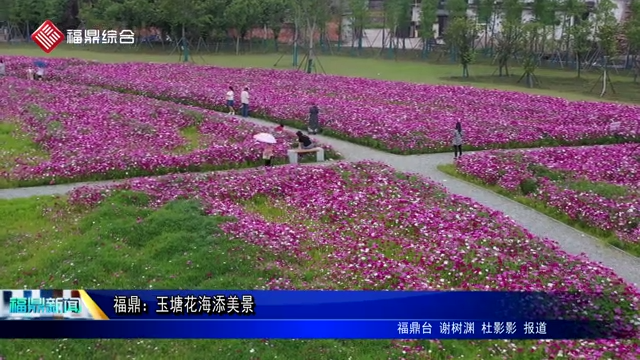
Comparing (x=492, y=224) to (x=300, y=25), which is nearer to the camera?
→ (x=492, y=224)

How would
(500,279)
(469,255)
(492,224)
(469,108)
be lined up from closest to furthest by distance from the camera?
(500,279) → (469,255) → (492,224) → (469,108)

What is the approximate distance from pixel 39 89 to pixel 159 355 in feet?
96.3

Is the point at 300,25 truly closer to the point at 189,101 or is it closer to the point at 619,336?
the point at 189,101

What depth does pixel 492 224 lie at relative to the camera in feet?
52.7

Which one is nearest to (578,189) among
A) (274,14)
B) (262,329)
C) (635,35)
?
(262,329)

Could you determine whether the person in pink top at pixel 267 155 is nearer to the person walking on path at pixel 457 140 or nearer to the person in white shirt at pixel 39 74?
the person walking on path at pixel 457 140

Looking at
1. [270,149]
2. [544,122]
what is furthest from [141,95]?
[544,122]

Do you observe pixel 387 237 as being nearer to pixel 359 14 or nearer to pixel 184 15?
pixel 184 15

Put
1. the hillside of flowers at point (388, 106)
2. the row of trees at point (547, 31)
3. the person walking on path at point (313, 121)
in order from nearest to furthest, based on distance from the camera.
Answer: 1. the hillside of flowers at point (388, 106)
2. the person walking on path at point (313, 121)
3. the row of trees at point (547, 31)

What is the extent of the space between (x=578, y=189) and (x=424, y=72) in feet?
138

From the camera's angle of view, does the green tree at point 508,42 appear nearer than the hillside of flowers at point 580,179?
No

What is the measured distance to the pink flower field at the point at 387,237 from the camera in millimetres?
12672

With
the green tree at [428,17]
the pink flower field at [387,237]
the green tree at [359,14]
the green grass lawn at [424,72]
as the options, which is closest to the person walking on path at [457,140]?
the pink flower field at [387,237]

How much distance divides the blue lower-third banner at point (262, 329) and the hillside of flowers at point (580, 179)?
31.6ft
